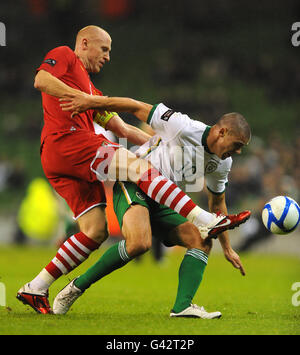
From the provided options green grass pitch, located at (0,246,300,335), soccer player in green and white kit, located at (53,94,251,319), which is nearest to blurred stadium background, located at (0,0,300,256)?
green grass pitch, located at (0,246,300,335)

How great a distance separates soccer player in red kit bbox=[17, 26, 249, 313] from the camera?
4.64 meters

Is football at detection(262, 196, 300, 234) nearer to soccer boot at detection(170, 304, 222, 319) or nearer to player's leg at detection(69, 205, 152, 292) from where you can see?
soccer boot at detection(170, 304, 222, 319)

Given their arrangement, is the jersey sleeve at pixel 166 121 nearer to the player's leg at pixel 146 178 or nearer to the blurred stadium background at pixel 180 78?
the player's leg at pixel 146 178

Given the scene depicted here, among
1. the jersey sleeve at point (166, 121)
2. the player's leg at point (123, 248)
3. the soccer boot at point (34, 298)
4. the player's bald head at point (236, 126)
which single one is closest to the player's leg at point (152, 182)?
the player's leg at point (123, 248)

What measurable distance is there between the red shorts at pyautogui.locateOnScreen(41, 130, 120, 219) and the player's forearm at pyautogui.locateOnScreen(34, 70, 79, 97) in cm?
30

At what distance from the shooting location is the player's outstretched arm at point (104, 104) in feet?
15.2

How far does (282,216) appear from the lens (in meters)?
4.84

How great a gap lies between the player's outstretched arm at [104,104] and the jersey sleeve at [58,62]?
0.95ft

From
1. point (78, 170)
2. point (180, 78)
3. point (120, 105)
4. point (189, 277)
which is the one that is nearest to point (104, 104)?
point (120, 105)

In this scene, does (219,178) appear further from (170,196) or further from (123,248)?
(123,248)

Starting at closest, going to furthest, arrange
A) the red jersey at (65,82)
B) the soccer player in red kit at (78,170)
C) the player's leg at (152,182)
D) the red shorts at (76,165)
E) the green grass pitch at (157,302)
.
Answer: the green grass pitch at (157,302) < the player's leg at (152,182) < the soccer player in red kit at (78,170) < the red shorts at (76,165) < the red jersey at (65,82)

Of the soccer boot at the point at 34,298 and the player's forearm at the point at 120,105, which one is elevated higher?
the player's forearm at the point at 120,105

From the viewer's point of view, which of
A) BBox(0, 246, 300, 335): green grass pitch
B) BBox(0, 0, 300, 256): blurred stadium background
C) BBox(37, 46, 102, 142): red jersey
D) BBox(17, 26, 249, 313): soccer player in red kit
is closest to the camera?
BBox(0, 246, 300, 335): green grass pitch

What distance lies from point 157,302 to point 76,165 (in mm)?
1836
